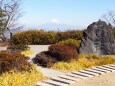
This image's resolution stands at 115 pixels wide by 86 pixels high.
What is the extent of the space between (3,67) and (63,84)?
246cm

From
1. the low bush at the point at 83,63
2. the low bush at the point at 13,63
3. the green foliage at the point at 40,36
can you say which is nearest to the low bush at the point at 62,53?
the low bush at the point at 83,63

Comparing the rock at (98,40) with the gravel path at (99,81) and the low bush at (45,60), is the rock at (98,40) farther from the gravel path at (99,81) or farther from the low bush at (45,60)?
the gravel path at (99,81)

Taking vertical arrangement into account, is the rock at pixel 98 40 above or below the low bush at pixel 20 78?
above

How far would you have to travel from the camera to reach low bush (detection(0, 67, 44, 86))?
1034 centimetres

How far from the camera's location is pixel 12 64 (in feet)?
39.0

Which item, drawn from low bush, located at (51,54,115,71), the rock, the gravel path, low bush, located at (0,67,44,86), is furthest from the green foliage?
the gravel path

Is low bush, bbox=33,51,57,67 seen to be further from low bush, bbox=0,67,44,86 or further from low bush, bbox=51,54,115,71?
low bush, bbox=0,67,44,86

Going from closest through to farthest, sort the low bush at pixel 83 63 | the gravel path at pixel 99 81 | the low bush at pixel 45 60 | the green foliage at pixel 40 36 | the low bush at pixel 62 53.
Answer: the gravel path at pixel 99 81 < the low bush at pixel 83 63 < the low bush at pixel 45 60 < the low bush at pixel 62 53 < the green foliage at pixel 40 36

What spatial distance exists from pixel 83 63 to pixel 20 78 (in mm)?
4662

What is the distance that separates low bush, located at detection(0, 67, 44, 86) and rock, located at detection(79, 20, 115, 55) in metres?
6.91

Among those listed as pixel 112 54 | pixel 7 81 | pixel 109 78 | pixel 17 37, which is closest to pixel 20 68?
pixel 7 81

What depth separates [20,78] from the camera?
1084cm

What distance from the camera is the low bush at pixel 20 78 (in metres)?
10.3

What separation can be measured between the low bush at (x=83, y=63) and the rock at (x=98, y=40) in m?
1.72
